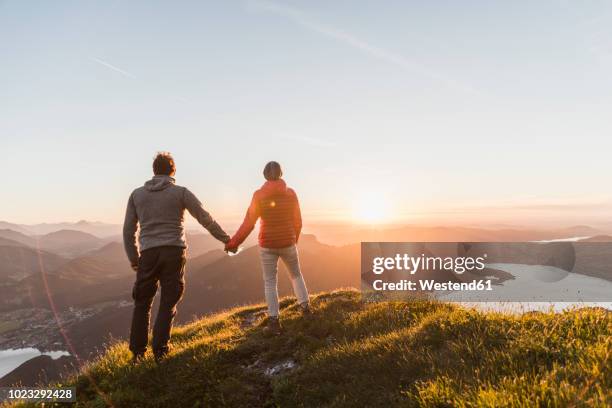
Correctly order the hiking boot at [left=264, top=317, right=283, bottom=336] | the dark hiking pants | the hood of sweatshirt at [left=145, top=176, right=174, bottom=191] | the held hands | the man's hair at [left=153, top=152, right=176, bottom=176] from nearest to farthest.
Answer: the dark hiking pants < the hood of sweatshirt at [left=145, top=176, right=174, bottom=191] < the man's hair at [left=153, top=152, right=176, bottom=176] < the hiking boot at [left=264, top=317, right=283, bottom=336] < the held hands

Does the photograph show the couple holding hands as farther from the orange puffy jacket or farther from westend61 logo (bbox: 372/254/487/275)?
westend61 logo (bbox: 372/254/487/275)

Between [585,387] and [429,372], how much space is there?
5.42ft

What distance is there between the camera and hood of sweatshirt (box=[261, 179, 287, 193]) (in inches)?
345

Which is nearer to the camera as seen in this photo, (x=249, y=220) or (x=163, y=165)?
(x=163, y=165)

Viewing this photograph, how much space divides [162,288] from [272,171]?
11.4ft

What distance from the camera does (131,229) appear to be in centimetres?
769

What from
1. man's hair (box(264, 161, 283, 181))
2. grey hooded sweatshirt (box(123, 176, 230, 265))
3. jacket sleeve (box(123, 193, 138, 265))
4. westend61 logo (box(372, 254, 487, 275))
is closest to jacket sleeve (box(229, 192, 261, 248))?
man's hair (box(264, 161, 283, 181))

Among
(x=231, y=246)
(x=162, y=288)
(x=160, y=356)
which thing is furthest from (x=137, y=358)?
(x=231, y=246)

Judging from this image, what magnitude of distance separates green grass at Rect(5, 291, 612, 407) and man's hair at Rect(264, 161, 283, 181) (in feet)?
11.5

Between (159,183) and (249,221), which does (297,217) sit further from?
(159,183)

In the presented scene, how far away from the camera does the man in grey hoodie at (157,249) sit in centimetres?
734

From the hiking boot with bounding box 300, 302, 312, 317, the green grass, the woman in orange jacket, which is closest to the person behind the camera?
the green grass

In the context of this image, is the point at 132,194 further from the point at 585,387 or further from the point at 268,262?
the point at 585,387

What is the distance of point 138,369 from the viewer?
6715mm
